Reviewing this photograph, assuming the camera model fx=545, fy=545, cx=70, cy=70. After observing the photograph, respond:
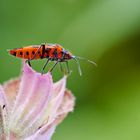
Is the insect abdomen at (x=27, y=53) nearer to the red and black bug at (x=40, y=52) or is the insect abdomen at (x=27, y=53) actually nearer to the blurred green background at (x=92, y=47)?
the red and black bug at (x=40, y=52)

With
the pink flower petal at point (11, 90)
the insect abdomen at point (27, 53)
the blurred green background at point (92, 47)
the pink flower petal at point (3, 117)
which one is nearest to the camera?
the pink flower petal at point (3, 117)

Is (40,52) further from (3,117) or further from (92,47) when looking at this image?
(92,47)

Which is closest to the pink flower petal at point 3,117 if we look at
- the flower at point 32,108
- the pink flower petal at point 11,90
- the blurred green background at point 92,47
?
the flower at point 32,108

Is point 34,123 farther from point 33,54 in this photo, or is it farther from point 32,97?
point 33,54

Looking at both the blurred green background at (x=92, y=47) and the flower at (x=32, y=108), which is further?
the blurred green background at (x=92, y=47)

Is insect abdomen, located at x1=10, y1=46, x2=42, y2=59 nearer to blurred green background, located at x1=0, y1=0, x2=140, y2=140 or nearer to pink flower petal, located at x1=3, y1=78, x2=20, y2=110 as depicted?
pink flower petal, located at x1=3, y1=78, x2=20, y2=110

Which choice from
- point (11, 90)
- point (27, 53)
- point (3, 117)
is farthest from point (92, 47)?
point (3, 117)
